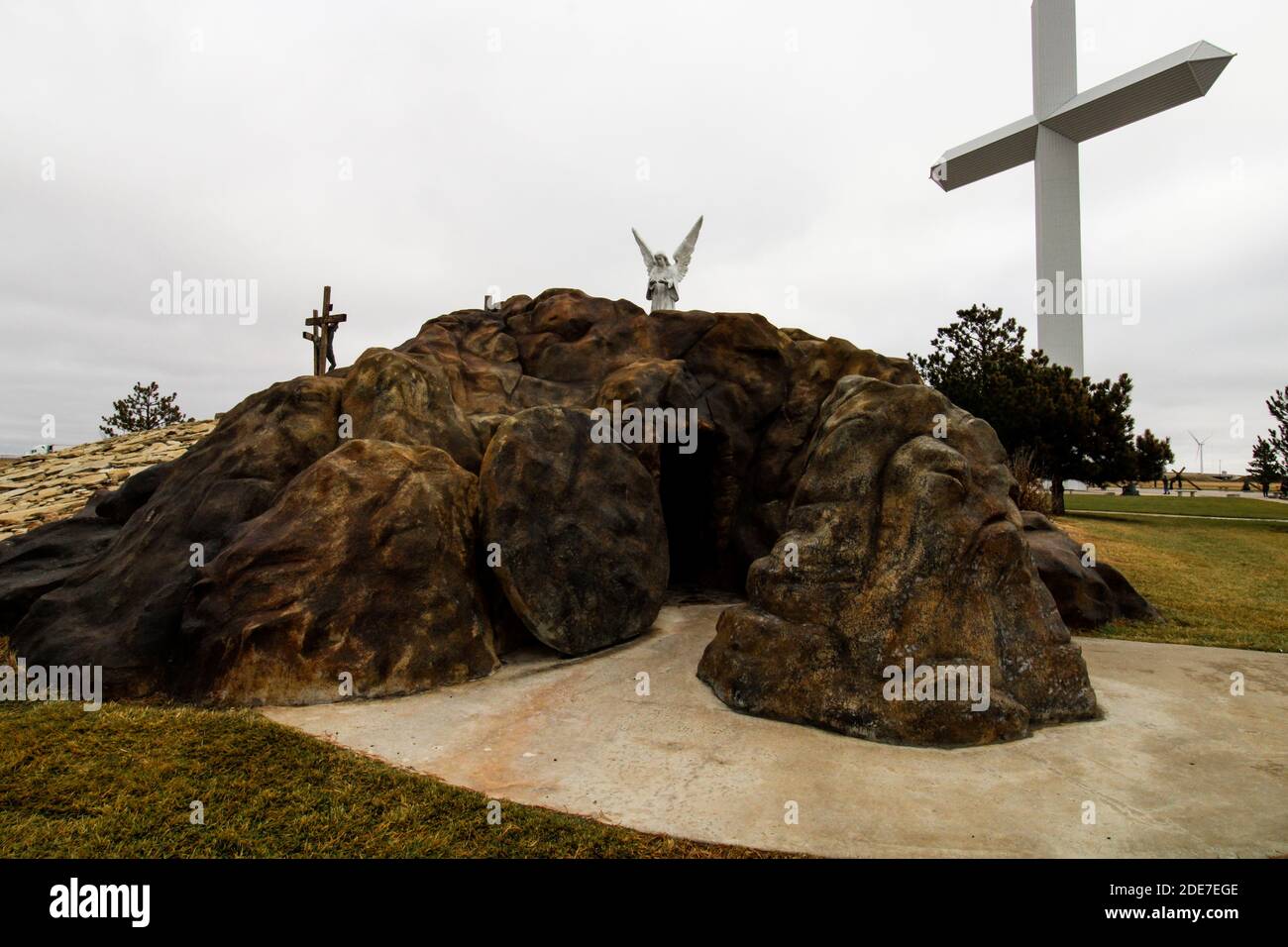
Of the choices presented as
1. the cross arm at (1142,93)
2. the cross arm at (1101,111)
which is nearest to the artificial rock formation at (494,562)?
the cross arm at (1142,93)

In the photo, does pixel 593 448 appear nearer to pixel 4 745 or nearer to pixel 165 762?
pixel 165 762

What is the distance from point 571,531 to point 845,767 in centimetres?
386

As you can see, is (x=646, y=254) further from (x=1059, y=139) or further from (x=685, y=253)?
(x=1059, y=139)

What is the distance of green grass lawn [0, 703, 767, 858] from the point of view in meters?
3.67

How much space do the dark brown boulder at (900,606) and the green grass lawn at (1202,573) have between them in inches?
170

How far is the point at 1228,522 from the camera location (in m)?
22.9

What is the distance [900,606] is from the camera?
5770 millimetres

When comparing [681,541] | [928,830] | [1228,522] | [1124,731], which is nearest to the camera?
[928,830]

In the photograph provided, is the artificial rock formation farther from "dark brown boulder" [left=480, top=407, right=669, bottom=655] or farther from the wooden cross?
the wooden cross

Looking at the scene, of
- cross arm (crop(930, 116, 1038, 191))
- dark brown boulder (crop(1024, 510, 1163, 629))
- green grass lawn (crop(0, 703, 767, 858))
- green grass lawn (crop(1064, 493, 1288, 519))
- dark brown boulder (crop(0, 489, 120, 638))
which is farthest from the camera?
cross arm (crop(930, 116, 1038, 191))

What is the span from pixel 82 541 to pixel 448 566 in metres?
5.39

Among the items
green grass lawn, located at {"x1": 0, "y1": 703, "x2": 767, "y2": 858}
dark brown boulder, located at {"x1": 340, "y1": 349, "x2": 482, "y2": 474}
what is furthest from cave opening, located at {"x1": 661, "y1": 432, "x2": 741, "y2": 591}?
green grass lawn, located at {"x1": 0, "y1": 703, "x2": 767, "y2": 858}
